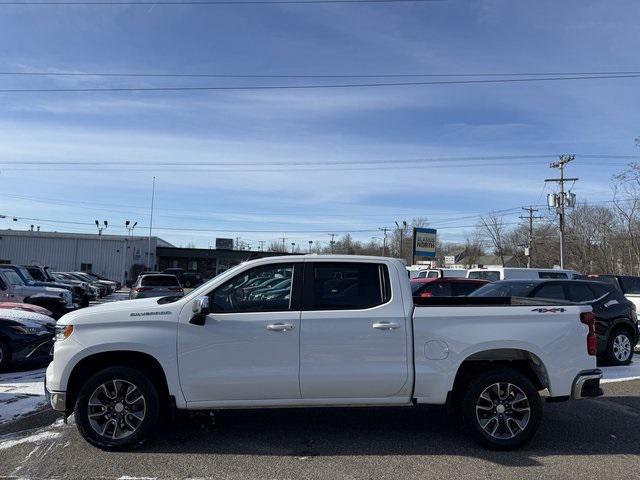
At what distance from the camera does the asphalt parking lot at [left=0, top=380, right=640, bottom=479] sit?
4852 mm

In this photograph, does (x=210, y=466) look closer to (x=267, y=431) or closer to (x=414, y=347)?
(x=267, y=431)

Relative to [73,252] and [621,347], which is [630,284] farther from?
[73,252]

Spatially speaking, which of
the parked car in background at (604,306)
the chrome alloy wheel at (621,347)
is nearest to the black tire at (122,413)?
the parked car in background at (604,306)

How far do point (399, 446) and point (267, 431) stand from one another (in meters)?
1.47

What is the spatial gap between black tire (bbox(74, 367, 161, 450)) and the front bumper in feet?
13.9

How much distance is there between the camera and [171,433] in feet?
19.2

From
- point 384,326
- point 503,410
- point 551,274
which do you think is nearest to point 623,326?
point 503,410

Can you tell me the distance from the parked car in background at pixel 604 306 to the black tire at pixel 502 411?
18.7 ft

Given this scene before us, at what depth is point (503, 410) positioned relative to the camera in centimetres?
551

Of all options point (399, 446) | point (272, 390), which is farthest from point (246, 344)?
point (399, 446)

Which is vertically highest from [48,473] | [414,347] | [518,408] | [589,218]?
A: [589,218]

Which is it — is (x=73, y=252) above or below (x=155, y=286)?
above

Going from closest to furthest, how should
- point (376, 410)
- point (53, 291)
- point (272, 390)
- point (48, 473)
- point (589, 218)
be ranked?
point (48, 473) < point (272, 390) < point (376, 410) < point (53, 291) < point (589, 218)

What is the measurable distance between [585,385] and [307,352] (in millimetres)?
2913
